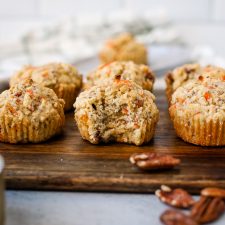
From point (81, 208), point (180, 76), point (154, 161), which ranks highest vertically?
point (180, 76)

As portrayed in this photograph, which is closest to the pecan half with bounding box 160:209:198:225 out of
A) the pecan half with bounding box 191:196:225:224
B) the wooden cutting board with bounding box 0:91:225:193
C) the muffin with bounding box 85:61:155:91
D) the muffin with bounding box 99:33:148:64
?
the pecan half with bounding box 191:196:225:224

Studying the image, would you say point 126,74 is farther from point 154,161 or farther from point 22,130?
point 154,161

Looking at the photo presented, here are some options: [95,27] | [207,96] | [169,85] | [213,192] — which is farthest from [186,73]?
[95,27]

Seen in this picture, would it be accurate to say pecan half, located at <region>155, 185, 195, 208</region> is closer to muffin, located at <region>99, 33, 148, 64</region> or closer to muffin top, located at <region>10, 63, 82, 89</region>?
muffin top, located at <region>10, 63, 82, 89</region>

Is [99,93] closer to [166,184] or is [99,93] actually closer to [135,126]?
[135,126]

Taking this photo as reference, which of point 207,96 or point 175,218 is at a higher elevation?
point 207,96

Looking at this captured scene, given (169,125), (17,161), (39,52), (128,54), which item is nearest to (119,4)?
(39,52)
